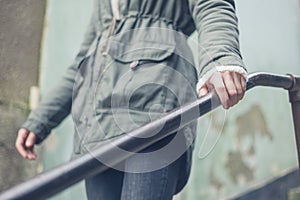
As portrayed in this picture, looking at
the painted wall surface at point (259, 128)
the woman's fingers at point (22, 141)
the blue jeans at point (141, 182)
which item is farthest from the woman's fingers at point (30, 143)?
the painted wall surface at point (259, 128)

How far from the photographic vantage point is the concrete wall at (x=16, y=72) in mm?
1049

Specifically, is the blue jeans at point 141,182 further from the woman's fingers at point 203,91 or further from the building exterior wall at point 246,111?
the building exterior wall at point 246,111

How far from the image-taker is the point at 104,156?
19.3 inches

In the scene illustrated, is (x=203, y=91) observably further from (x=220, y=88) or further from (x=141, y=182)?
(x=141, y=182)

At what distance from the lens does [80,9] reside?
1284mm

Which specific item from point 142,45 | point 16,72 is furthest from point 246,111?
point 142,45

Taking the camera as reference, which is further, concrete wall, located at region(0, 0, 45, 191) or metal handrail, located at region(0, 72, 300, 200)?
concrete wall, located at region(0, 0, 45, 191)

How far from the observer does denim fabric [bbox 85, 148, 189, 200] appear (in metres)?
0.62

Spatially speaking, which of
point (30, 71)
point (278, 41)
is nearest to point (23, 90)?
point (30, 71)

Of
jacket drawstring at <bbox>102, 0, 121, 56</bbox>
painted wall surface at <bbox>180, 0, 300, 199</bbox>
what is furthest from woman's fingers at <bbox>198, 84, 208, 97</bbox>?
painted wall surface at <bbox>180, 0, 300, 199</bbox>

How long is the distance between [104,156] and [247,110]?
3.41ft

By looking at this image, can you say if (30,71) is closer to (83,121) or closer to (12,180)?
(12,180)

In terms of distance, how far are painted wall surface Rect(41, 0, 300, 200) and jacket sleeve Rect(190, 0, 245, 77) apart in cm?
49

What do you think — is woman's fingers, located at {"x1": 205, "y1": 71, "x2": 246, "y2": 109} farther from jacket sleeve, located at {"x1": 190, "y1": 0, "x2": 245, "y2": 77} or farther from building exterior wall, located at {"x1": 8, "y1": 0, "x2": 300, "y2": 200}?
building exterior wall, located at {"x1": 8, "y1": 0, "x2": 300, "y2": 200}
